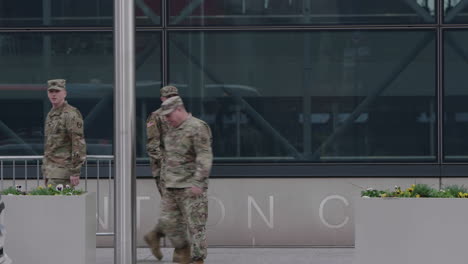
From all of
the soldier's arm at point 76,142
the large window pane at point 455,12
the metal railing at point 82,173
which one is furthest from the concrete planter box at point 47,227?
the large window pane at point 455,12

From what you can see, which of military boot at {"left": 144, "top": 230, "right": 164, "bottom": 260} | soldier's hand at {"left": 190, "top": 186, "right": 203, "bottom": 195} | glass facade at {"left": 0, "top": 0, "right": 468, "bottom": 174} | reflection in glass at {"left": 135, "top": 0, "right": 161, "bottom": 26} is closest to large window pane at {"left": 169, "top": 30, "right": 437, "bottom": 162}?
glass facade at {"left": 0, "top": 0, "right": 468, "bottom": 174}

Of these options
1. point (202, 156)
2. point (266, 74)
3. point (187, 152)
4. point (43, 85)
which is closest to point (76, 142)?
point (187, 152)

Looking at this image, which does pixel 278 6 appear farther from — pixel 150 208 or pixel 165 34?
pixel 150 208

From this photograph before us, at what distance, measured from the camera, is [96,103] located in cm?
1441

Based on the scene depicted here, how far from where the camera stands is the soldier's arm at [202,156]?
11.1 meters

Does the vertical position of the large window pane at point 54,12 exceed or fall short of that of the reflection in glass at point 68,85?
it exceeds it

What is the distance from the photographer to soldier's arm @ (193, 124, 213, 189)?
11109 millimetres

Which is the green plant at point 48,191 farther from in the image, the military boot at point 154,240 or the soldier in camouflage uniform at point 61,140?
the military boot at point 154,240

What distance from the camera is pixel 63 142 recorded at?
40.1ft

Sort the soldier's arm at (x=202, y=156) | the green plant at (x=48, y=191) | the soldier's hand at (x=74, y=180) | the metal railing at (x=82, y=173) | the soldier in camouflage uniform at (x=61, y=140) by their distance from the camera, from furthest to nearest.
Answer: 1. the metal railing at (x=82, y=173)
2. the soldier in camouflage uniform at (x=61, y=140)
3. the soldier's hand at (x=74, y=180)
4. the soldier's arm at (x=202, y=156)
5. the green plant at (x=48, y=191)

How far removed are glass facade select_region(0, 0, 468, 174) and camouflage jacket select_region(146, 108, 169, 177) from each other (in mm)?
1444

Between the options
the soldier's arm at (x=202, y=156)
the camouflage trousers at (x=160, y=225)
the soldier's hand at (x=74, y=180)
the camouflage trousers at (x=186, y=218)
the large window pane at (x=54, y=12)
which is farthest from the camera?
the large window pane at (x=54, y=12)

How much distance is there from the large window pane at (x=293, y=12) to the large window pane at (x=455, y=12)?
30 cm

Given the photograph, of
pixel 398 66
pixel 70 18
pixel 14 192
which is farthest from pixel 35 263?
pixel 398 66
